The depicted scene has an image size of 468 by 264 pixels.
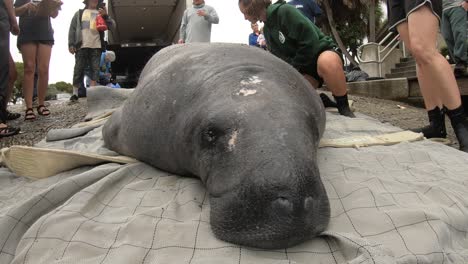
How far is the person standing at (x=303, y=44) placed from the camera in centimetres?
476

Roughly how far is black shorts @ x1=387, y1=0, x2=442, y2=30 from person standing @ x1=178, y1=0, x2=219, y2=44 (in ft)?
13.5

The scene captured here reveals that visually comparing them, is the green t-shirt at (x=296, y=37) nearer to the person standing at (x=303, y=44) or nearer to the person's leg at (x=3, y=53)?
the person standing at (x=303, y=44)

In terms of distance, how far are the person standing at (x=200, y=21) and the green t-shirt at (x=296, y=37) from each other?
302cm

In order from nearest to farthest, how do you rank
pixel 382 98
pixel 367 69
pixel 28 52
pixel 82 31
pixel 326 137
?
pixel 326 137
pixel 28 52
pixel 82 31
pixel 382 98
pixel 367 69

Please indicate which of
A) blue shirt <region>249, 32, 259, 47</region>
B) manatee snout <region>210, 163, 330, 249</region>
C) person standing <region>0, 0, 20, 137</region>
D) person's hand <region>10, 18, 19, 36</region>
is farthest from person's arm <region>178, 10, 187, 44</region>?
manatee snout <region>210, 163, 330, 249</region>

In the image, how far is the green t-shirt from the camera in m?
4.80

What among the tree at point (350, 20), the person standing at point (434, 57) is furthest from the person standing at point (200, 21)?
the tree at point (350, 20)

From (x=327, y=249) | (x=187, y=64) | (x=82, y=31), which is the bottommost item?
(x=327, y=249)

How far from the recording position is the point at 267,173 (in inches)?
70.2

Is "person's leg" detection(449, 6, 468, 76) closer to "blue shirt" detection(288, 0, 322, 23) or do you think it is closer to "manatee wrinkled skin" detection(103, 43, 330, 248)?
"blue shirt" detection(288, 0, 322, 23)

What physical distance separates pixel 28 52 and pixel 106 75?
4.64 meters

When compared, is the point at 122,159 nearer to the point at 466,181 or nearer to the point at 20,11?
the point at 466,181

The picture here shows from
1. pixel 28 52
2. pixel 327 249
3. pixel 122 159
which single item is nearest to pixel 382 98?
pixel 28 52

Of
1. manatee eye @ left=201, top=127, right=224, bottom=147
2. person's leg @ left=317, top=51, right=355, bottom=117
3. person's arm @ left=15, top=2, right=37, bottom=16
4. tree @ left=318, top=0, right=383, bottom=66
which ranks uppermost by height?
tree @ left=318, top=0, right=383, bottom=66
